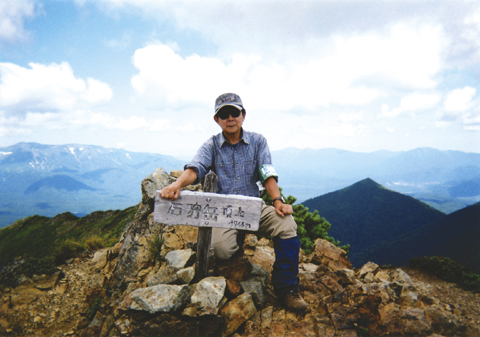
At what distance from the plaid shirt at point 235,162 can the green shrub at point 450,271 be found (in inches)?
301

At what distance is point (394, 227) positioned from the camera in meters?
116

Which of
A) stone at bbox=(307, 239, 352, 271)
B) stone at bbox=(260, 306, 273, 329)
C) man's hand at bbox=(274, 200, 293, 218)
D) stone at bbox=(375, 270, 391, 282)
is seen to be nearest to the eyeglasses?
man's hand at bbox=(274, 200, 293, 218)

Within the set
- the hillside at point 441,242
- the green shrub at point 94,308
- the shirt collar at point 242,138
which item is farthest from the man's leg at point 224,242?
the hillside at point 441,242

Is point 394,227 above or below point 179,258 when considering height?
below

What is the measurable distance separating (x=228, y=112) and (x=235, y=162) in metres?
0.99

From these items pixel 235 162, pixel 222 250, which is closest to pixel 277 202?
pixel 235 162

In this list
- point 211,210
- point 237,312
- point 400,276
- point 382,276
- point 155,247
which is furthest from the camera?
point 382,276

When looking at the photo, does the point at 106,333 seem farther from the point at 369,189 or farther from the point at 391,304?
the point at 369,189

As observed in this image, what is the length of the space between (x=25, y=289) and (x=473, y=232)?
8285 cm

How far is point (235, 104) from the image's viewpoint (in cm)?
473

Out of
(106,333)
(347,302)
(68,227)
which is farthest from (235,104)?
(68,227)

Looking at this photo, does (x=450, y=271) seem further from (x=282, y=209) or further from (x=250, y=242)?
(x=282, y=209)

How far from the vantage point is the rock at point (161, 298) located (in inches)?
166

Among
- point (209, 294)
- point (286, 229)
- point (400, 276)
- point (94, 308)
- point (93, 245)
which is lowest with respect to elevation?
point (94, 308)
